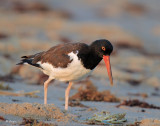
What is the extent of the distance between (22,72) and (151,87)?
404cm

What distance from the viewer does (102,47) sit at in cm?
646

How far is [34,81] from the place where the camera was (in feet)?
31.7

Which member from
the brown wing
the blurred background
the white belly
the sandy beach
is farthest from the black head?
the blurred background

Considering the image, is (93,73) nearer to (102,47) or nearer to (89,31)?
(102,47)

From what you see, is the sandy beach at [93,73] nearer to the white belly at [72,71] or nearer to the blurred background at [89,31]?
the blurred background at [89,31]

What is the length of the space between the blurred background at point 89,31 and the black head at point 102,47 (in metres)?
3.58

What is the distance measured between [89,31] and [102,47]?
14597mm

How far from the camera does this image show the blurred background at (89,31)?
40.4 ft

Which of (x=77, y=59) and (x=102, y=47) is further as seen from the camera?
(x=102, y=47)

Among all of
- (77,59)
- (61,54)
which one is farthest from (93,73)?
(77,59)

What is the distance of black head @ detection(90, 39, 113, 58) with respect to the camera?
21.2 ft

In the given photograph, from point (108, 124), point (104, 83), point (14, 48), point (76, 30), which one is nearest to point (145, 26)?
point (76, 30)

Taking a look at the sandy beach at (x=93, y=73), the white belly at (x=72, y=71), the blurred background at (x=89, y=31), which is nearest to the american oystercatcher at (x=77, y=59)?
the white belly at (x=72, y=71)

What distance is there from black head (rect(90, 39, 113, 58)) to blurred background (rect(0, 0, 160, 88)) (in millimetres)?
3578
